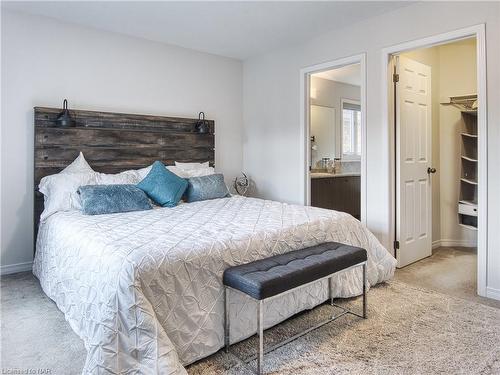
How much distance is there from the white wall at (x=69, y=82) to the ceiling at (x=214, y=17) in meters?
0.16

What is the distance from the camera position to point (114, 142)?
379 cm

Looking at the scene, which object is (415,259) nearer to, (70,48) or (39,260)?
(39,260)

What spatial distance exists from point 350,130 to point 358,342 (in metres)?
4.86

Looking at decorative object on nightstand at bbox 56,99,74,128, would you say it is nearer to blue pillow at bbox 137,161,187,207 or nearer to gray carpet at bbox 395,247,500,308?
blue pillow at bbox 137,161,187,207

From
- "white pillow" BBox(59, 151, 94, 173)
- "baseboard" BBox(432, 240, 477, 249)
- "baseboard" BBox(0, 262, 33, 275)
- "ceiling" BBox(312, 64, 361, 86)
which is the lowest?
"baseboard" BBox(0, 262, 33, 275)

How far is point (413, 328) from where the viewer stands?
7.35ft

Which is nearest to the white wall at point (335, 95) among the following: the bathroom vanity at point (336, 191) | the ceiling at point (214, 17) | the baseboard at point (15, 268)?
the bathroom vanity at point (336, 191)

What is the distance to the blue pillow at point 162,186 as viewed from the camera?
11.0ft

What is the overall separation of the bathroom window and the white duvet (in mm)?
3606

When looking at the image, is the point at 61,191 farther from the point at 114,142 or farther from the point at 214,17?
the point at 214,17

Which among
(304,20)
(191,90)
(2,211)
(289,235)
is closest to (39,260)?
(2,211)

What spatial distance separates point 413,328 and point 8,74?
13.1 feet

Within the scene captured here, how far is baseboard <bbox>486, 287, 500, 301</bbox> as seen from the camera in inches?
106

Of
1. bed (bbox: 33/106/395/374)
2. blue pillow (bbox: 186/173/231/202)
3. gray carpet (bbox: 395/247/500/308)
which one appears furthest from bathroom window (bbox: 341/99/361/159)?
bed (bbox: 33/106/395/374)
